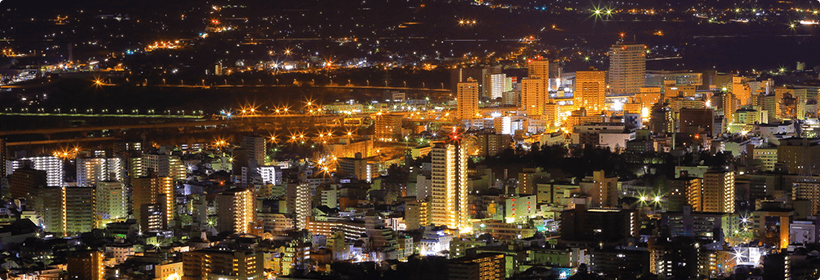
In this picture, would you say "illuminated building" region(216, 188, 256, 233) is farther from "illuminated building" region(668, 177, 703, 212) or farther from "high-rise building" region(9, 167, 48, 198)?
"illuminated building" region(668, 177, 703, 212)

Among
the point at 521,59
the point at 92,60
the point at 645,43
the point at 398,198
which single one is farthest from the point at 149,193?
the point at 645,43

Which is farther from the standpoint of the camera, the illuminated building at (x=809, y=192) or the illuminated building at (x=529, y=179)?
the illuminated building at (x=529, y=179)

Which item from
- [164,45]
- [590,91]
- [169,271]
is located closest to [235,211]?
[169,271]

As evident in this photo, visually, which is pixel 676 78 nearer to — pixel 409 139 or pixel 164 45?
pixel 409 139

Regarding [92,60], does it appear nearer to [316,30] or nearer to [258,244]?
[316,30]

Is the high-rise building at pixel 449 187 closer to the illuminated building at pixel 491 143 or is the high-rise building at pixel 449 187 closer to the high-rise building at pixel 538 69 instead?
the illuminated building at pixel 491 143

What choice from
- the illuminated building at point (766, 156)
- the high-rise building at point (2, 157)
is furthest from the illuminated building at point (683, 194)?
the high-rise building at point (2, 157)
